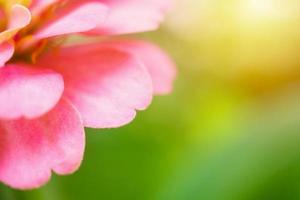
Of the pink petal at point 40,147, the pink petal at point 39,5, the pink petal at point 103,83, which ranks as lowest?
the pink petal at point 40,147

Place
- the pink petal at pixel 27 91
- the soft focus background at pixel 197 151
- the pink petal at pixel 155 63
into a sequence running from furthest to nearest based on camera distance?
the soft focus background at pixel 197 151 → the pink petal at pixel 155 63 → the pink petal at pixel 27 91

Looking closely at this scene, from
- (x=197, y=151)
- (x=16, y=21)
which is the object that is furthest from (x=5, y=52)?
(x=197, y=151)

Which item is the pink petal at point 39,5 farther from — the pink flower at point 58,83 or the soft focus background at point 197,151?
the soft focus background at point 197,151

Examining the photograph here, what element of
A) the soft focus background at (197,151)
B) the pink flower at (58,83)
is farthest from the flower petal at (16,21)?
the soft focus background at (197,151)

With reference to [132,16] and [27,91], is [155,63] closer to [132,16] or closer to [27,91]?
[132,16]

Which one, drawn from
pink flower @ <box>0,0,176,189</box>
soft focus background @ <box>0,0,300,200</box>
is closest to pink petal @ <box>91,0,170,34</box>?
pink flower @ <box>0,0,176,189</box>

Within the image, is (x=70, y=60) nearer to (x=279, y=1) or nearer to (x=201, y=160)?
(x=201, y=160)

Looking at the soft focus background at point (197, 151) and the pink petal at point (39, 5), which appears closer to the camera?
the pink petal at point (39, 5)
